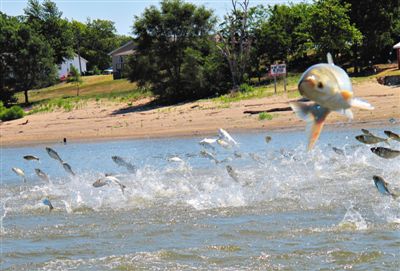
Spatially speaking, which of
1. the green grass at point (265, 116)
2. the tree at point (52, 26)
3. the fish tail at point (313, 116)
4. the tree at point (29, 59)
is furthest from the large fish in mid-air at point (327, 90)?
the tree at point (52, 26)

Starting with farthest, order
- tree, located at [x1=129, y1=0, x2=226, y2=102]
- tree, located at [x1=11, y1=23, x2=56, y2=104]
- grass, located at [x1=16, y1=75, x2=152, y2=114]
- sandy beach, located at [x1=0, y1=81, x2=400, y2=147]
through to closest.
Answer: tree, located at [x1=11, y1=23, x2=56, y2=104], grass, located at [x1=16, y1=75, x2=152, y2=114], tree, located at [x1=129, y1=0, x2=226, y2=102], sandy beach, located at [x1=0, y1=81, x2=400, y2=147]

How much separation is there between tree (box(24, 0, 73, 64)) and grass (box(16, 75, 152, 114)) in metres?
6.01

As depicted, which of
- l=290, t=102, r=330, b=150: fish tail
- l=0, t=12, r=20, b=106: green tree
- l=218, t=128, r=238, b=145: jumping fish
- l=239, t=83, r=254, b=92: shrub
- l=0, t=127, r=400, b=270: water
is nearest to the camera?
l=290, t=102, r=330, b=150: fish tail

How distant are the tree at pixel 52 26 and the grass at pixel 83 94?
19.7 ft

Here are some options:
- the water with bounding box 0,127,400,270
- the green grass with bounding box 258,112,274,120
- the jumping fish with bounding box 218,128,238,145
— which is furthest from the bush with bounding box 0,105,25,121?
the jumping fish with bounding box 218,128,238,145

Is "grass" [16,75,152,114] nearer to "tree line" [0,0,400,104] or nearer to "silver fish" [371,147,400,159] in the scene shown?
"tree line" [0,0,400,104]

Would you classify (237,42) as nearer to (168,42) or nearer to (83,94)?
(168,42)

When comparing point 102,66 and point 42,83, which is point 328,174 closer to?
point 42,83

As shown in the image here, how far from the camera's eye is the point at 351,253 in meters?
7.90

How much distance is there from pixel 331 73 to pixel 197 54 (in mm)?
40971

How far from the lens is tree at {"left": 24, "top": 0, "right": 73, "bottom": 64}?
3056 inches

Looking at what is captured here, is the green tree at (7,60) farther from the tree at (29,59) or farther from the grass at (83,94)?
the grass at (83,94)

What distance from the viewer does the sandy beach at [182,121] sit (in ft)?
88.5

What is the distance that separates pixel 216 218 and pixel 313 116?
7787mm
